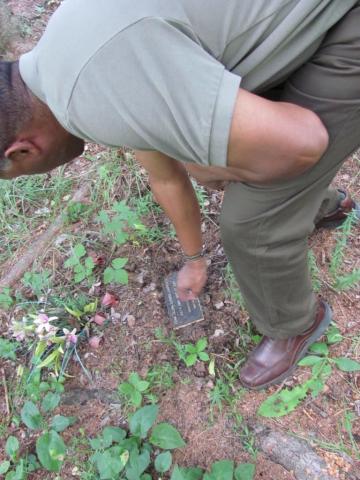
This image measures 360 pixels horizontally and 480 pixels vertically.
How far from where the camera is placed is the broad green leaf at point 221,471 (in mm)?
1446

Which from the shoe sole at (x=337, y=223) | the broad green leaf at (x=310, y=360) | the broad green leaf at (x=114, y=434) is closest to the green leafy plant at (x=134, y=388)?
the broad green leaf at (x=114, y=434)

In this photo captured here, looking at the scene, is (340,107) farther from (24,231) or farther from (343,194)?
(24,231)

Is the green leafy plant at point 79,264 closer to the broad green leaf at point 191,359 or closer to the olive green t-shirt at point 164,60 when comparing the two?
the broad green leaf at point 191,359

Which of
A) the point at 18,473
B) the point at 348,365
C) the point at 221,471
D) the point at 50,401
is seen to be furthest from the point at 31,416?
the point at 348,365

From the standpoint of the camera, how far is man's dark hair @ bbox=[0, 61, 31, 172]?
120 centimetres

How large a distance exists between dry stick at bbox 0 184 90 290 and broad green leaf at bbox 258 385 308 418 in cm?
131

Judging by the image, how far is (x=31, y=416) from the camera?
1702 mm

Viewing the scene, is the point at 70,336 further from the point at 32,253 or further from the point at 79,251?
the point at 32,253

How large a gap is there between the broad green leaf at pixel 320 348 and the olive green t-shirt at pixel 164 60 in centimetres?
103

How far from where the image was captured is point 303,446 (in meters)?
1.60

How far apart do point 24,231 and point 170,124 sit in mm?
1749

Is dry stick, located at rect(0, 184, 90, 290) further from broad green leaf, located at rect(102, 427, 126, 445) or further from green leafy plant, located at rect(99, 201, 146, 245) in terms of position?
broad green leaf, located at rect(102, 427, 126, 445)

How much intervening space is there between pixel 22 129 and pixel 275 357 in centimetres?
115

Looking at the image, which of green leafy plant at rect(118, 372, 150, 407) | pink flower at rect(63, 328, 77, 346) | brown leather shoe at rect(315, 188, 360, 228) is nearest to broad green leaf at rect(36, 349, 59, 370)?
pink flower at rect(63, 328, 77, 346)
